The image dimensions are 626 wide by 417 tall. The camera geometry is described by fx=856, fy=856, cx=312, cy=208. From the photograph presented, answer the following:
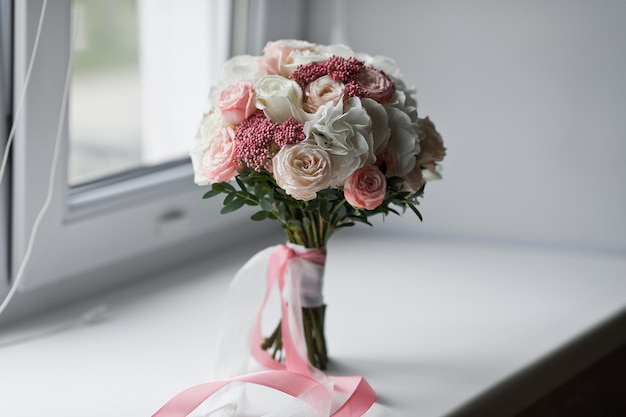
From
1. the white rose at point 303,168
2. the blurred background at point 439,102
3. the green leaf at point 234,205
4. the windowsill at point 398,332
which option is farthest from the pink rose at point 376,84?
the blurred background at point 439,102

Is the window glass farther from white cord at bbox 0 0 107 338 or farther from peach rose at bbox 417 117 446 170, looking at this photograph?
peach rose at bbox 417 117 446 170

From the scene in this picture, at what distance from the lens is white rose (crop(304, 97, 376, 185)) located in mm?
940

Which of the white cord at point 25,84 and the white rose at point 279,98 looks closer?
the white rose at point 279,98

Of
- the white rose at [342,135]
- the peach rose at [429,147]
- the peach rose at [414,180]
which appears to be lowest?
the peach rose at [414,180]

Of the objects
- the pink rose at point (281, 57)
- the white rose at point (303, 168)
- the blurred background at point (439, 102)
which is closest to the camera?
the white rose at point (303, 168)

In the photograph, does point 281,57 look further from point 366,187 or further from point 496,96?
→ point 496,96

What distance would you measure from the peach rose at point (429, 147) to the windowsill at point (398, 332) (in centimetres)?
32

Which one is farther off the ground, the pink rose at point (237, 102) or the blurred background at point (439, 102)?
the pink rose at point (237, 102)

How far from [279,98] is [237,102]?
2.1 inches

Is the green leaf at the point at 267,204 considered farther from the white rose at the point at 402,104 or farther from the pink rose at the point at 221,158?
the white rose at the point at 402,104

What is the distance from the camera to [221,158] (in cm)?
99

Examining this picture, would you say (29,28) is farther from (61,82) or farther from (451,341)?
(451,341)

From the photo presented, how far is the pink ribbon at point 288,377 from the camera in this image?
40.9 inches

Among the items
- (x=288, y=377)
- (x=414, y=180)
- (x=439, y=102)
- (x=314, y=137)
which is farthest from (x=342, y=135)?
(x=439, y=102)
